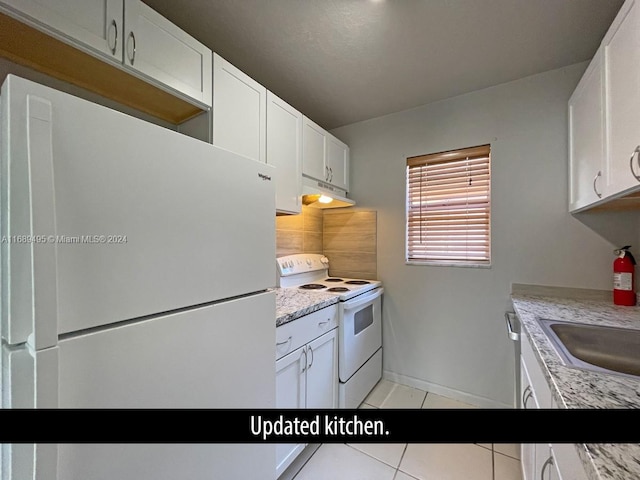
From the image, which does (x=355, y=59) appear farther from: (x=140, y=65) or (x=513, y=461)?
(x=513, y=461)

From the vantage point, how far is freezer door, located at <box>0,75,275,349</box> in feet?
1.58

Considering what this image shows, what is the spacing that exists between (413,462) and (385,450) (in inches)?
6.5

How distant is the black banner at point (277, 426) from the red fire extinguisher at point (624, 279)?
0.97 m

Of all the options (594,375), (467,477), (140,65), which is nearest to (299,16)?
(140,65)

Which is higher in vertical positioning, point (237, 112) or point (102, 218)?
point (237, 112)

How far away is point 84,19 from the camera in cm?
90

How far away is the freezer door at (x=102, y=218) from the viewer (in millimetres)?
481

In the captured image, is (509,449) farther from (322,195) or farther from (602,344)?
(322,195)

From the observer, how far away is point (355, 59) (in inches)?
64.4

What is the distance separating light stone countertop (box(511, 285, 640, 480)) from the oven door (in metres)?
0.94

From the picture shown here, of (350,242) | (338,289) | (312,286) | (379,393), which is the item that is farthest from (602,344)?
(350,242)

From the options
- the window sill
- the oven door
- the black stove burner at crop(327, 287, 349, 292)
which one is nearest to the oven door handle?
the oven door

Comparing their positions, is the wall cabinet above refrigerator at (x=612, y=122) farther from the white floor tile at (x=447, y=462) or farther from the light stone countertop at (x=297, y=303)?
the white floor tile at (x=447, y=462)

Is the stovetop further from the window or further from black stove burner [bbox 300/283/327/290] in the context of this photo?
the window
